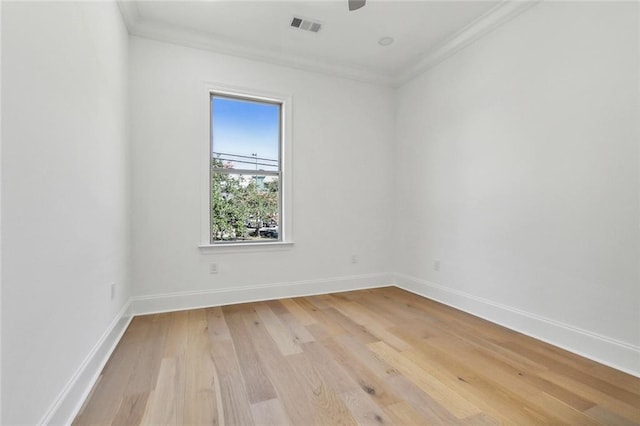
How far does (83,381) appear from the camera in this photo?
1.64 m

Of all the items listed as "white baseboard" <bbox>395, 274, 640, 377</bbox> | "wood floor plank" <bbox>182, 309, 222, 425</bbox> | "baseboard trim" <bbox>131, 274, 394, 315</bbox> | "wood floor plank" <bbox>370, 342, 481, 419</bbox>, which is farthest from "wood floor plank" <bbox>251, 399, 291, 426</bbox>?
"white baseboard" <bbox>395, 274, 640, 377</bbox>

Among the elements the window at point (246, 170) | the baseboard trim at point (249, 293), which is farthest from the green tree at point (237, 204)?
the baseboard trim at point (249, 293)

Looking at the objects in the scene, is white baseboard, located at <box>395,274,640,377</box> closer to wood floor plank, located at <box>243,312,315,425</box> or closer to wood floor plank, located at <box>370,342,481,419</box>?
wood floor plank, located at <box>370,342,481,419</box>

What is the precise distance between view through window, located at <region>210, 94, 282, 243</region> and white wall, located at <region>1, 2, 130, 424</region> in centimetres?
127

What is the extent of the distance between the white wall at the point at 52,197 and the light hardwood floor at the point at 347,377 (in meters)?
0.44

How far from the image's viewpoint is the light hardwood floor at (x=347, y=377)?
4.98 feet

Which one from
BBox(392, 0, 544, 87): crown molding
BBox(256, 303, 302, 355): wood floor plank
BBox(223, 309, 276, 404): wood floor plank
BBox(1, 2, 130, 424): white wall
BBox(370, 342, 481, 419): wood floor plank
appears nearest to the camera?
BBox(1, 2, 130, 424): white wall

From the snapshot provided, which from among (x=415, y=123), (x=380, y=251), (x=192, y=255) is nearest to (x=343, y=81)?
(x=415, y=123)

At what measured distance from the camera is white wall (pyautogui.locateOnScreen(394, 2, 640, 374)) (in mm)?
2008

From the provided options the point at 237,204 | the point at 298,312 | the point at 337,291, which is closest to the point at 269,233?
the point at 237,204

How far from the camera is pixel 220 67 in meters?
3.27

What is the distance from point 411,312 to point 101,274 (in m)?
2.73

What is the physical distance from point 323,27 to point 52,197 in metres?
2.76

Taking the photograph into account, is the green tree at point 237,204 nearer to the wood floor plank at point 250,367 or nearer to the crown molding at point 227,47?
the wood floor plank at point 250,367
